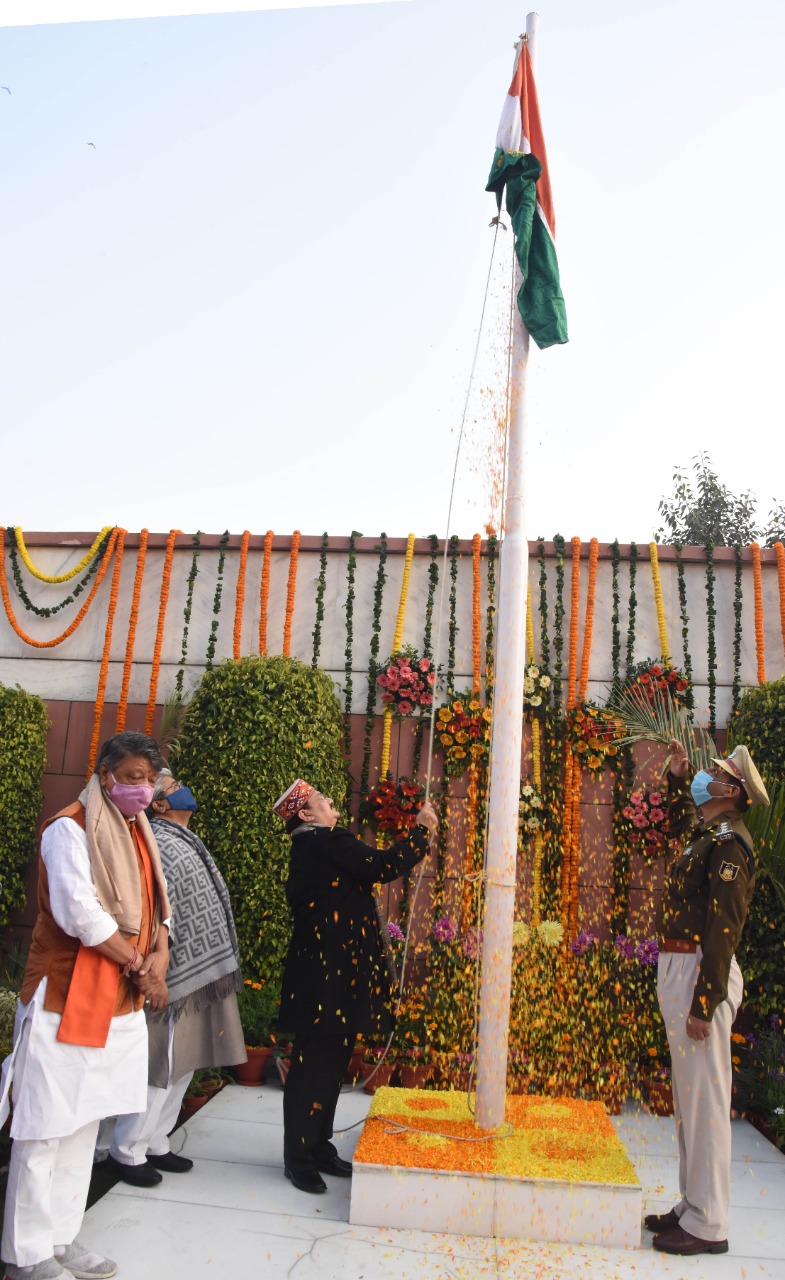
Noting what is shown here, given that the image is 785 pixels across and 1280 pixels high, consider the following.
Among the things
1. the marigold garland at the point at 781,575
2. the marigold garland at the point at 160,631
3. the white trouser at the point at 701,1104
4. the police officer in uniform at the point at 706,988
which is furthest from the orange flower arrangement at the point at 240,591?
the white trouser at the point at 701,1104

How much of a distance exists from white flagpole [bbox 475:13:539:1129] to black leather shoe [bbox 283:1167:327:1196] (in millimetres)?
672

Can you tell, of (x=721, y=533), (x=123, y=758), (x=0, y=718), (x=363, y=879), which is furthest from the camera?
(x=721, y=533)

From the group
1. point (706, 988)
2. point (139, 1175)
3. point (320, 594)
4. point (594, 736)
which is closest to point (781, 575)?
point (594, 736)

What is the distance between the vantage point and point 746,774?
389 cm

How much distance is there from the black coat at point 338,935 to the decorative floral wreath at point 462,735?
2.72 m

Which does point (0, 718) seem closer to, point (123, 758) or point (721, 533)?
point (123, 758)

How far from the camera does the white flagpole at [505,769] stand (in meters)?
3.94

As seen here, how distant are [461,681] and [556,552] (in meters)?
1.21

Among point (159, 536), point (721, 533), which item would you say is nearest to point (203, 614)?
point (159, 536)

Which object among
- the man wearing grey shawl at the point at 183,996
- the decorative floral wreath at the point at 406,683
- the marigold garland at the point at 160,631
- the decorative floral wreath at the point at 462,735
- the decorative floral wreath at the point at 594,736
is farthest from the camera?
the marigold garland at the point at 160,631

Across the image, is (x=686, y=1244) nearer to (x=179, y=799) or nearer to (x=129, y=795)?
(x=129, y=795)

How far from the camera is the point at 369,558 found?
7434mm

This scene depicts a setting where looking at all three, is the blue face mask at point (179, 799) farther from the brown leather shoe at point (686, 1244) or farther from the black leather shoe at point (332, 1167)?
the brown leather shoe at point (686, 1244)

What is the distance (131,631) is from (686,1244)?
17.9ft
